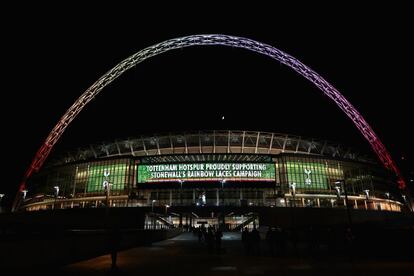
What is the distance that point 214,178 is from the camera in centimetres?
6706

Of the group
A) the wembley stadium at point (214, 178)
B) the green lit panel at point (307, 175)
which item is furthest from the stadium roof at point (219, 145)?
the green lit panel at point (307, 175)

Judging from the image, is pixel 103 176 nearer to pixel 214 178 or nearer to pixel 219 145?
pixel 214 178

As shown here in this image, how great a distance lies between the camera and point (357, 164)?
254ft

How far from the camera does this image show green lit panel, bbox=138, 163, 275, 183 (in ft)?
220

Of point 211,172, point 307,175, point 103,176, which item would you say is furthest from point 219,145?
point 103,176

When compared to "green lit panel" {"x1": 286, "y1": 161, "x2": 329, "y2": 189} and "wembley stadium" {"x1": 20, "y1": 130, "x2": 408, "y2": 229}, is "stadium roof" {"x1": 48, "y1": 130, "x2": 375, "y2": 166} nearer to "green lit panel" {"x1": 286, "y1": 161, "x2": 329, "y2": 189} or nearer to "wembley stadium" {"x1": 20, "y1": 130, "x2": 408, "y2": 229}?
"wembley stadium" {"x1": 20, "y1": 130, "x2": 408, "y2": 229}

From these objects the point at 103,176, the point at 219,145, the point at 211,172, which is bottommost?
the point at 211,172

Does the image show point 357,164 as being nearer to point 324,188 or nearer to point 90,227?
point 324,188

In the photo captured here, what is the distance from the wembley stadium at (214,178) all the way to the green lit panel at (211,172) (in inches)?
9.2

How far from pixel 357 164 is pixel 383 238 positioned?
216 ft

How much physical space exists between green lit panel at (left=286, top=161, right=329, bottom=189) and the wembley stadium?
0.24 m

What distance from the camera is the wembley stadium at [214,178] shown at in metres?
67.3

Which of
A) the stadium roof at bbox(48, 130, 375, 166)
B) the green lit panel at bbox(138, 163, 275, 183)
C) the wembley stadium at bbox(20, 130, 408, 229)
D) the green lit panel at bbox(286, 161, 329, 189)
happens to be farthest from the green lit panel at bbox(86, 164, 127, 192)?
the green lit panel at bbox(286, 161, 329, 189)

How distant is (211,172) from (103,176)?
94.6ft
